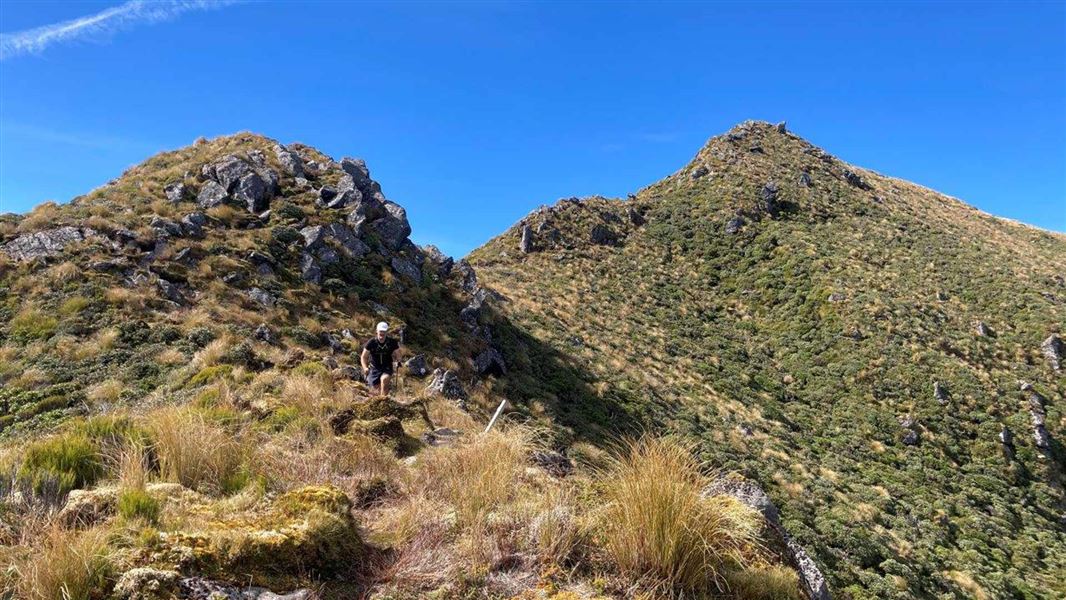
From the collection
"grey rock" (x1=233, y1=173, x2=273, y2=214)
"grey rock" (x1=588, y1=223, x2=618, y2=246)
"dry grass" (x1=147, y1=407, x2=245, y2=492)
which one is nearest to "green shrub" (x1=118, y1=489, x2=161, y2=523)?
"dry grass" (x1=147, y1=407, x2=245, y2=492)

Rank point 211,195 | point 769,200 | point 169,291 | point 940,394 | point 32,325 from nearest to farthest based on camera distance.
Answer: point 32,325, point 169,291, point 211,195, point 940,394, point 769,200

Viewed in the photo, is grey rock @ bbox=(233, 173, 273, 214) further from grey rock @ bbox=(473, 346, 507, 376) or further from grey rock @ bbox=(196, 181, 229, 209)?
grey rock @ bbox=(473, 346, 507, 376)

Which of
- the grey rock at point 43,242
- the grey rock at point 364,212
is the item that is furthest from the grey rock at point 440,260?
the grey rock at point 43,242

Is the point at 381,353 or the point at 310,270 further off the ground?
the point at 310,270

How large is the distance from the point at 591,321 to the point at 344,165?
17.6 meters

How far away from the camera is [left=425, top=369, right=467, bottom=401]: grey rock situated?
1361 cm

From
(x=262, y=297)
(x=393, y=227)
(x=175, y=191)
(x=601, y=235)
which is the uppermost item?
(x=601, y=235)

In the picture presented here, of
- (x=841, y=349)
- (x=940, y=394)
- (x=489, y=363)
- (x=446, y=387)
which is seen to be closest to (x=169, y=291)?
(x=446, y=387)

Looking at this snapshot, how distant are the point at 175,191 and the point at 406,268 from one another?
9006 millimetres

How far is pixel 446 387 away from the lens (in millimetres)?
13914

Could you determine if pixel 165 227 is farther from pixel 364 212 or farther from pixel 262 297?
pixel 364 212

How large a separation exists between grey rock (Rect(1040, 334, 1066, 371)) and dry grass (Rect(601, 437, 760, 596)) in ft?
133

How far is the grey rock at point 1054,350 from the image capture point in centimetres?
3144

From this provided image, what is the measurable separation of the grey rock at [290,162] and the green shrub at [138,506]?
22.8 m
